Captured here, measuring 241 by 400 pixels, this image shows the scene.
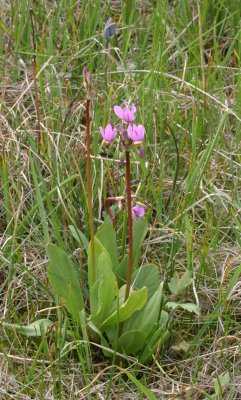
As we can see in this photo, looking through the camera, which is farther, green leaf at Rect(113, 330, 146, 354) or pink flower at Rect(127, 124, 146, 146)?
green leaf at Rect(113, 330, 146, 354)

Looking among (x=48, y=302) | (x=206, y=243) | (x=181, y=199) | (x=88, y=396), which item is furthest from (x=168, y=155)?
(x=88, y=396)

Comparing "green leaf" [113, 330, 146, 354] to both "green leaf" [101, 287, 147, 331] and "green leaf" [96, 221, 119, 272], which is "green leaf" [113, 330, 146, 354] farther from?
"green leaf" [96, 221, 119, 272]

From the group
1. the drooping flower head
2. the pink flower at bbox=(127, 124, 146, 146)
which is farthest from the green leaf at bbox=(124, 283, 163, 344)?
the drooping flower head

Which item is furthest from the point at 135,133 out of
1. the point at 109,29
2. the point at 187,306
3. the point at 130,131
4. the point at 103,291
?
the point at 109,29

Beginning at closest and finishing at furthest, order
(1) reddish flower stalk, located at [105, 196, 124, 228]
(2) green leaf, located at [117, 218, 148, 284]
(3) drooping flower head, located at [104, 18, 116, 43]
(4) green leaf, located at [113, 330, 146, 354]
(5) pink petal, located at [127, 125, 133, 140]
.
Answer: (5) pink petal, located at [127, 125, 133, 140] → (1) reddish flower stalk, located at [105, 196, 124, 228] → (4) green leaf, located at [113, 330, 146, 354] → (2) green leaf, located at [117, 218, 148, 284] → (3) drooping flower head, located at [104, 18, 116, 43]

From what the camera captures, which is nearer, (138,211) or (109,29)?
(138,211)

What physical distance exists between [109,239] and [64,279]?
0.44 ft

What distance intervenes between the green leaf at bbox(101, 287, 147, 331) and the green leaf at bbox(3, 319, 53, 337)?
14 cm

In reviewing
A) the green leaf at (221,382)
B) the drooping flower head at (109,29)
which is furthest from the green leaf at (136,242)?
the drooping flower head at (109,29)

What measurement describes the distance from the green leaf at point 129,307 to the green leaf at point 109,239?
6.1 inches

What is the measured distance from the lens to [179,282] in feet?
6.08

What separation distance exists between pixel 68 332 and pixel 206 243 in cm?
44

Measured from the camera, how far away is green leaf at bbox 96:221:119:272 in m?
1.82

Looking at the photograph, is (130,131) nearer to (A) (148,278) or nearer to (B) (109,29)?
(A) (148,278)
